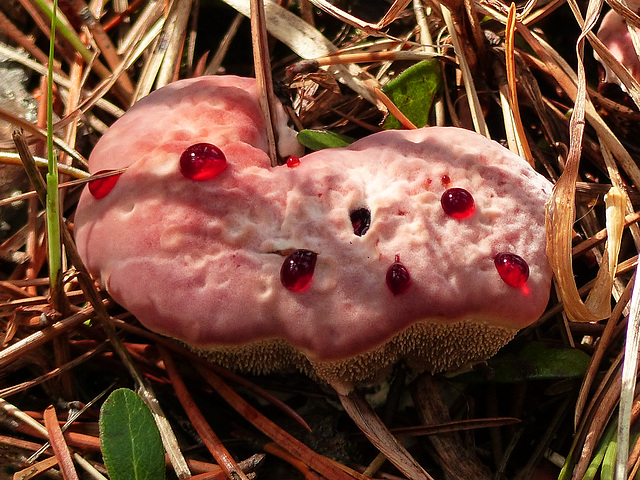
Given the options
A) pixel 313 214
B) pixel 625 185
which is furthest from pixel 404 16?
pixel 313 214

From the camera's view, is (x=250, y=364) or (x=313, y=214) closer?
(x=313, y=214)

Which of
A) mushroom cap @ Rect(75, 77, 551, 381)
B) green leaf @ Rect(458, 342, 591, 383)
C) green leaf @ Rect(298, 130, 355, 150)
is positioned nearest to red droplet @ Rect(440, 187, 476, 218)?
mushroom cap @ Rect(75, 77, 551, 381)

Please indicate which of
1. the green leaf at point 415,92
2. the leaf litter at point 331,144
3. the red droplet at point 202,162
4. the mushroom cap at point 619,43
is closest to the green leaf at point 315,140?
the leaf litter at point 331,144

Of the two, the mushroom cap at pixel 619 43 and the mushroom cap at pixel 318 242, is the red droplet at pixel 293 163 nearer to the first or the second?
the mushroom cap at pixel 318 242

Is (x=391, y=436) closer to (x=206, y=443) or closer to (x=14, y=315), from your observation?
(x=206, y=443)

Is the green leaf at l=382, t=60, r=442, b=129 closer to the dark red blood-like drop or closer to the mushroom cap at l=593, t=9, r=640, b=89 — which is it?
the mushroom cap at l=593, t=9, r=640, b=89

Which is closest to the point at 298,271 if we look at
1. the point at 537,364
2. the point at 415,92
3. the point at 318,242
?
the point at 318,242
